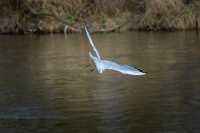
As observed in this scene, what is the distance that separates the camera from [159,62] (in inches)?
1088

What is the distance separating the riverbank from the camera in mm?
46969

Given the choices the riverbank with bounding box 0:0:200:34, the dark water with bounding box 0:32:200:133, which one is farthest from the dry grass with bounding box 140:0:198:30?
the dark water with bounding box 0:32:200:133

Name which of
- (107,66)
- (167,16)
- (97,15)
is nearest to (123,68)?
(107,66)

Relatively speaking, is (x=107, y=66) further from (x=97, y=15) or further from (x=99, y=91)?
(x=97, y=15)

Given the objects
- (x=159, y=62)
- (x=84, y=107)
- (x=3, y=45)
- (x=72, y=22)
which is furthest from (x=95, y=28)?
Answer: (x=84, y=107)

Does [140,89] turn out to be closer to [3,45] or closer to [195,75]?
[195,75]

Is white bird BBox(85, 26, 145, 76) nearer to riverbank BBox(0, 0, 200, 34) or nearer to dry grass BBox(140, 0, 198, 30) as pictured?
riverbank BBox(0, 0, 200, 34)

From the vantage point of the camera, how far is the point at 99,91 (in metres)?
20.7

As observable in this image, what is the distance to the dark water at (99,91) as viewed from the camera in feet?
52.6

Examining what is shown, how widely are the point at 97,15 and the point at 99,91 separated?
29.0 m

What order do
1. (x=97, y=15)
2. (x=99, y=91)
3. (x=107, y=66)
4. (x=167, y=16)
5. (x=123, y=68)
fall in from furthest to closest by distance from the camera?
(x=97, y=15) < (x=167, y=16) < (x=99, y=91) < (x=107, y=66) < (x=123, y=68)

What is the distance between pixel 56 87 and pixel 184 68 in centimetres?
542

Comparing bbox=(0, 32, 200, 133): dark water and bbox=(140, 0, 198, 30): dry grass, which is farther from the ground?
bbox=(0, 32, 200, 133): dark water

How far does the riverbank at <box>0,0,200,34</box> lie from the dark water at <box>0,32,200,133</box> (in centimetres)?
1115
